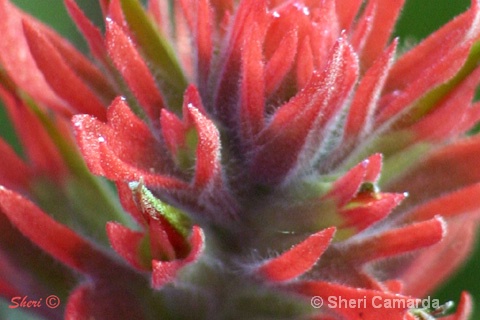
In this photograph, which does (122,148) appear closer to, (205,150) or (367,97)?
(205,150)

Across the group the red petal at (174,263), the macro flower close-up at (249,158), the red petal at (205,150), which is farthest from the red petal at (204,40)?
the red petal at (174,263)

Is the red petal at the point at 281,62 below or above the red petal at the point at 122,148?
above

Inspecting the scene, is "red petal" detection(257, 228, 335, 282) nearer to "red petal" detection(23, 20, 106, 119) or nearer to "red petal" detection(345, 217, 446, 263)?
"red petal" detection(345, 217, 446, 263)

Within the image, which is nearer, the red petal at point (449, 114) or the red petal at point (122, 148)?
the red petal at point (122, 148)

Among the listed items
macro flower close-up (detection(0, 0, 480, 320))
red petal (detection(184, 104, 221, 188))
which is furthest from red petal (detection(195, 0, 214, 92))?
red petal (detection(184, 104, 221, 188))

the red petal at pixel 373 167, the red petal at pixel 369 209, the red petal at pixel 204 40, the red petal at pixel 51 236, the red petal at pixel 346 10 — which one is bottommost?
the red petal at pixel 51 236

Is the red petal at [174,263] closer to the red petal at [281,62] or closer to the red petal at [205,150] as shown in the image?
the red petal at [205,150]
